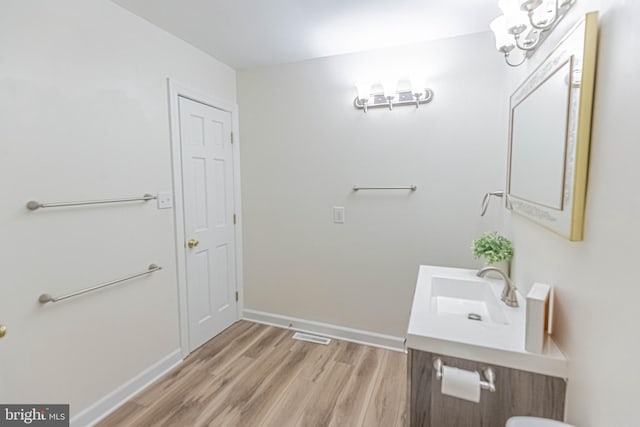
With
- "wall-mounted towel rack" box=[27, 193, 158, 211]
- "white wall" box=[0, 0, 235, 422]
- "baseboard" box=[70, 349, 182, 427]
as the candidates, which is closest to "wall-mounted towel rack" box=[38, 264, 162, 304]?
"white wall" box=[0, 0, 235, 422]

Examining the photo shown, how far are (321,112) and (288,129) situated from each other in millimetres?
341

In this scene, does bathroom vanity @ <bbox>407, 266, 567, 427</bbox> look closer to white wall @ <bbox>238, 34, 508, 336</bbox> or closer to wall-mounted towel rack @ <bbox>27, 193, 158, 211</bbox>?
white wall @ <bbox>238, 34, 508, 336</bbox>

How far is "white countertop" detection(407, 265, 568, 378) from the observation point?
102 cm

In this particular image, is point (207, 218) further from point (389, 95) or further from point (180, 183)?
point (389, 95)

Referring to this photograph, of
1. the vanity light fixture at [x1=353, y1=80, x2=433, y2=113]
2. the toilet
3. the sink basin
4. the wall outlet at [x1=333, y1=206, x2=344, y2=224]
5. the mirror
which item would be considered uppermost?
the vanity light fixture at [x1=353, y1=80, x2=433, y2=113]

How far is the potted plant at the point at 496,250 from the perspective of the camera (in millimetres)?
1727

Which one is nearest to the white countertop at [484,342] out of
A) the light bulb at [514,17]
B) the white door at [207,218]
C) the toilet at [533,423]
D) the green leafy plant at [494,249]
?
the toilet at [533,423]

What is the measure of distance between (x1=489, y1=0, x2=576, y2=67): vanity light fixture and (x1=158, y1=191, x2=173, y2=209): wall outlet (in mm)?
2209

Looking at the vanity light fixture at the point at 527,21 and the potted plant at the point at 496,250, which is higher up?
the vanity light fixture at the point at 527,21

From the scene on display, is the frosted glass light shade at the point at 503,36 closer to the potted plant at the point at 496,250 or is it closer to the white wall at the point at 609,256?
the white wall at the point at 609,256

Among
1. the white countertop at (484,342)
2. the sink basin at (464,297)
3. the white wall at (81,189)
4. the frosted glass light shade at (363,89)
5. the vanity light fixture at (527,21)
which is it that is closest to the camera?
the white countertop at (484,342)

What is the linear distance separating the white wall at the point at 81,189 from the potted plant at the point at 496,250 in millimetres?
2088

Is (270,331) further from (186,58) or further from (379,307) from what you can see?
(186,58)

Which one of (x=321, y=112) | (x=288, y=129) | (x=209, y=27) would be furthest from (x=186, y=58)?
(x=321, y=112)
